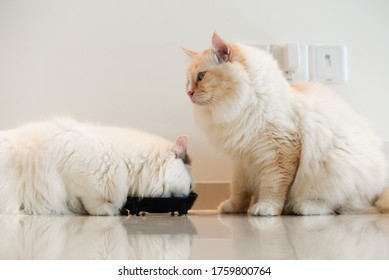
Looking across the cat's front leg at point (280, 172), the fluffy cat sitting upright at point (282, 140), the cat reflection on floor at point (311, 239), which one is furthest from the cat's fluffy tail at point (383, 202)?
the cat's front leg at point (280, 172)

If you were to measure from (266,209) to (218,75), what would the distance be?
525 millimetres

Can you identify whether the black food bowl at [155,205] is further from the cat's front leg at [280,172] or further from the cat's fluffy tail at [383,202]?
the cat's fluffy tail at [383,202]

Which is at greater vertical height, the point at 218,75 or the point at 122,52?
the point at 122,52

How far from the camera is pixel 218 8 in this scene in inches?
90.0

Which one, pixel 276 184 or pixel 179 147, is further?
pixel 179 147

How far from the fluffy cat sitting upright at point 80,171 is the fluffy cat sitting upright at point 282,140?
26 centimetres

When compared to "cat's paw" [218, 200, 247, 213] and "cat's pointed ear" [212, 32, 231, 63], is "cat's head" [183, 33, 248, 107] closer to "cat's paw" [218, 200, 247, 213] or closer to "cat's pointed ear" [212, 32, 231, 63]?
"cat's pointed ear" [212, 32, 231, 63]

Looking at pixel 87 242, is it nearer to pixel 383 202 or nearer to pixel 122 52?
pixel 383 202

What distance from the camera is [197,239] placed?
1089 millimetres

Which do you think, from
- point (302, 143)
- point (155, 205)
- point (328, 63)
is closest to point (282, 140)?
point (302, 143)

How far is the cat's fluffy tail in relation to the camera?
1.69 meters

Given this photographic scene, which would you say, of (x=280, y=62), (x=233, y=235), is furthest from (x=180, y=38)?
(x=233, y=235)

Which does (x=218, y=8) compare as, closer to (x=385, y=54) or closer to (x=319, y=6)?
(x=319, y=6)

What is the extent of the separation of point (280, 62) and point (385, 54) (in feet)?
1.81
